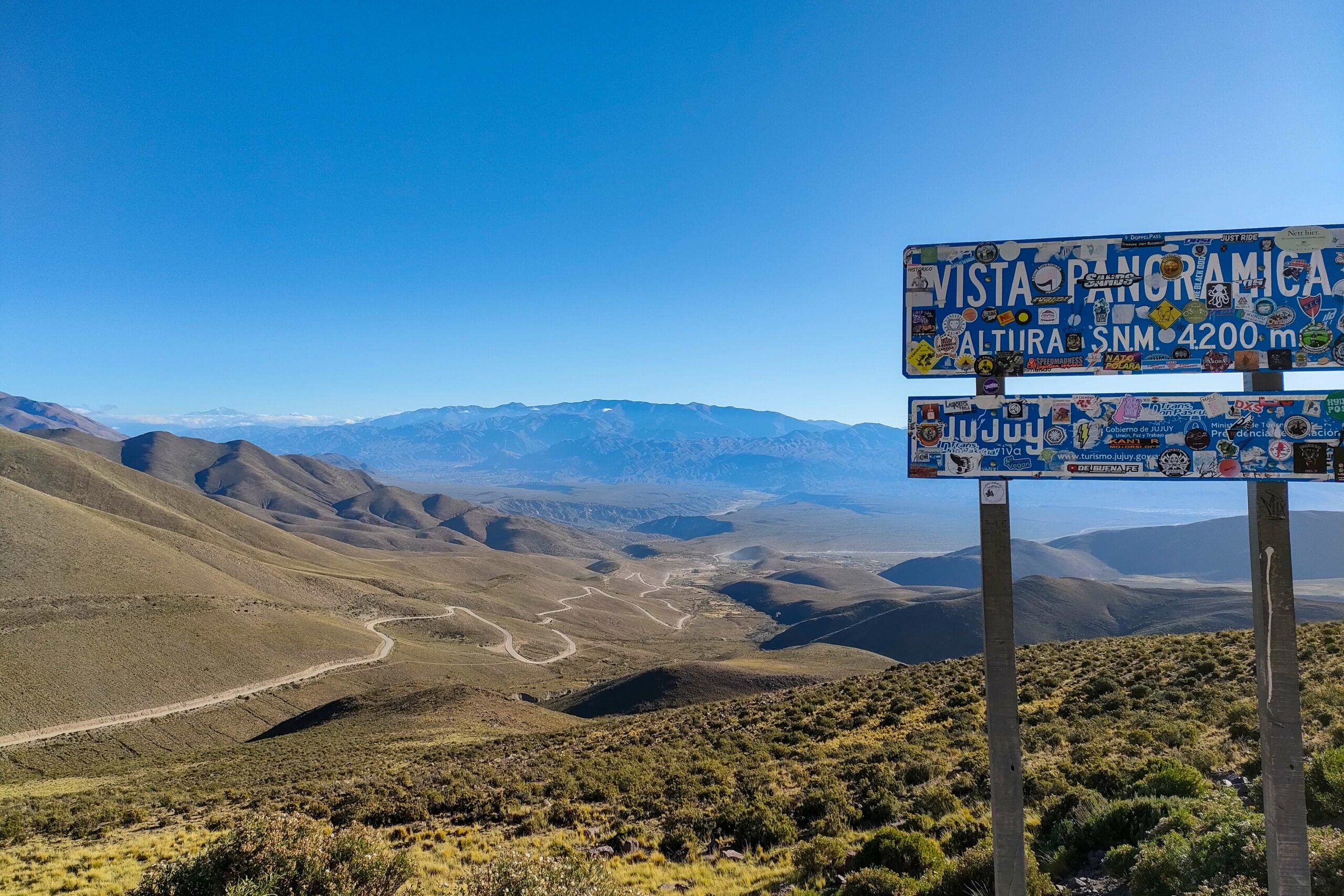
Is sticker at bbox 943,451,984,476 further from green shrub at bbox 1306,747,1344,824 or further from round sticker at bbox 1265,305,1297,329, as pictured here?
green shrub at bbox 1306,747,1344,824

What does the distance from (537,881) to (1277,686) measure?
6640 mm

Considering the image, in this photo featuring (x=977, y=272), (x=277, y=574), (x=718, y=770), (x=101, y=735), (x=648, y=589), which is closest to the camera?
(x=977, y=272)

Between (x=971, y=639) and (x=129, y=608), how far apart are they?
100419 millimetres

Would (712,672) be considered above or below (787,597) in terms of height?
above

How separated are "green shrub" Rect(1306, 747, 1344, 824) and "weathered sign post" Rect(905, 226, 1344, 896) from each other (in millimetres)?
3182

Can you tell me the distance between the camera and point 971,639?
8919 centimetres

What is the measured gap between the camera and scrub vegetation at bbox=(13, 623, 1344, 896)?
6.82 meters

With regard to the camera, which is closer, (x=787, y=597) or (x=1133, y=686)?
(x=1133, y=686)

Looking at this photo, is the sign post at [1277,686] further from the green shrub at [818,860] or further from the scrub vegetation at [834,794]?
the green shrub at [818,860]

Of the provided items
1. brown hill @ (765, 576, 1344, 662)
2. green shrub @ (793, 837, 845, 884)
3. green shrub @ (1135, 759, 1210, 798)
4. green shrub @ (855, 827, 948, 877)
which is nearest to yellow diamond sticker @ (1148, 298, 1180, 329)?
green shrub @ (855, 827, 948, 877)

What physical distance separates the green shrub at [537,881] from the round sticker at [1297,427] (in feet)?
23.8

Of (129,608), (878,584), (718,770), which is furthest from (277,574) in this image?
(878,584)

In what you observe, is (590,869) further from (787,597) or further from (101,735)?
(787,597)

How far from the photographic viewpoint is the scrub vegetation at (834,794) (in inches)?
269
